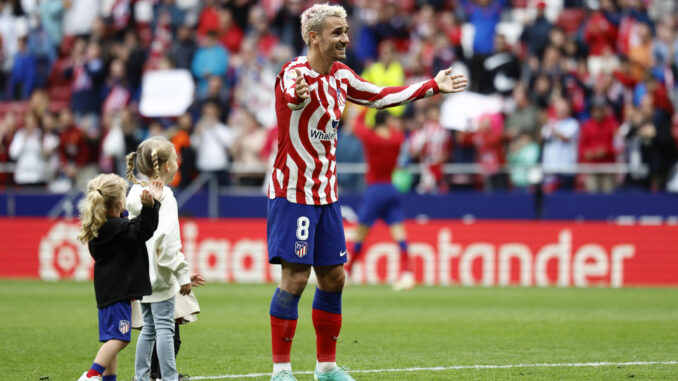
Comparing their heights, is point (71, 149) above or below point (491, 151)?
above

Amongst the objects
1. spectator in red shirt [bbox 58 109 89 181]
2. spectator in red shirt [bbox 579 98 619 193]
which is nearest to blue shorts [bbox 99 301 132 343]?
spectator in red shirt [bbox 579 98 619 193]

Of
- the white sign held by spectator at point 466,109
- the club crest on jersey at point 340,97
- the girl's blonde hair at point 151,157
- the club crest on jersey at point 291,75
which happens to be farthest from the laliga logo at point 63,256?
the club crest on jersey at point 291,75

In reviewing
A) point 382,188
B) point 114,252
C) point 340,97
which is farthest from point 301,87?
point 382,188

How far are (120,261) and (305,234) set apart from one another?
1.26 m

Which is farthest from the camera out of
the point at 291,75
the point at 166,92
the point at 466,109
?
the point at 166,92

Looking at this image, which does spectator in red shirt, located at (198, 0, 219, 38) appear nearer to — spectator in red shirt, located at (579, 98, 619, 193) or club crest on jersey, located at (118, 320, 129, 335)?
spectator in red shirt, located at (579, 98, 619, 193)

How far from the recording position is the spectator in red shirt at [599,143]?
59.4ft

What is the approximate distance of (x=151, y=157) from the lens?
695cm

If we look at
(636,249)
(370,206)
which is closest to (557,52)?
(636,249)

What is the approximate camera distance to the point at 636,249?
1716cm

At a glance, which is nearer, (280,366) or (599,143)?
(280,366)

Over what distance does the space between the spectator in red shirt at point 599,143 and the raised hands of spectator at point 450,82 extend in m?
11.1

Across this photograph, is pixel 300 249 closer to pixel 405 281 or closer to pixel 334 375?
pixel 334 375

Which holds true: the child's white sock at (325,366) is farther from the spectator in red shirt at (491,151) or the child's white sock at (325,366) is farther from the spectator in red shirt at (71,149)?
the spectator in red shirt at (71,149)
